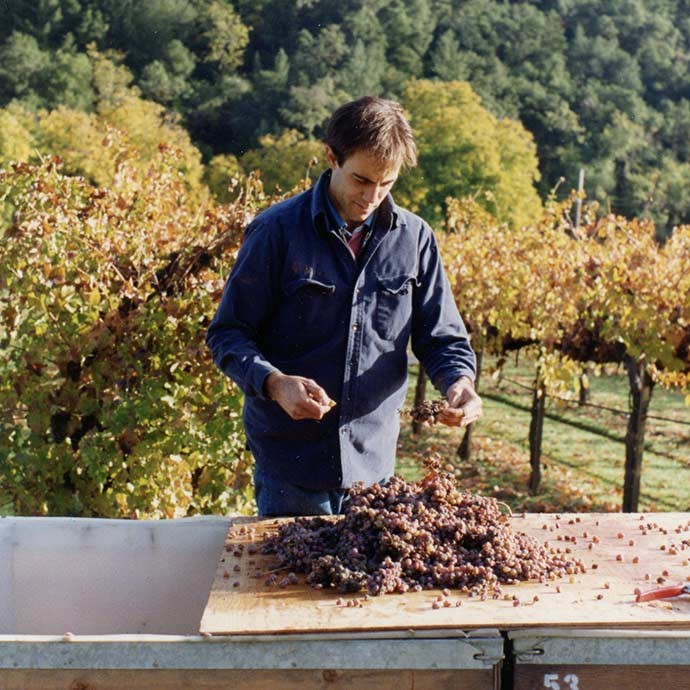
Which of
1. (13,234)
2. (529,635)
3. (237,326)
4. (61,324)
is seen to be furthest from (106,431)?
(529,635)

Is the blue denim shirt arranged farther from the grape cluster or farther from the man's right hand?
the man's right hand

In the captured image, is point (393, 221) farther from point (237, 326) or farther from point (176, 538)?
point (176, 538)

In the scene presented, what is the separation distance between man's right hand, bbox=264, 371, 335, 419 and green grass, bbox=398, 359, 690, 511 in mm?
6474

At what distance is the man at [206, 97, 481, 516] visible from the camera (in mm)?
3094

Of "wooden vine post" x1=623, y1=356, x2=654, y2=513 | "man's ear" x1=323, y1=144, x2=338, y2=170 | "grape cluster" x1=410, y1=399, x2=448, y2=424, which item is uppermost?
"man's ear" x1=323, y1=144, x2=338, y2=170

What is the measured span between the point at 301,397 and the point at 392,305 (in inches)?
24.2

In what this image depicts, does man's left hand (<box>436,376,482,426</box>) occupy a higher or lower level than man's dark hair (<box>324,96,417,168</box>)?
lower

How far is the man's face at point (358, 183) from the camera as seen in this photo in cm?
296

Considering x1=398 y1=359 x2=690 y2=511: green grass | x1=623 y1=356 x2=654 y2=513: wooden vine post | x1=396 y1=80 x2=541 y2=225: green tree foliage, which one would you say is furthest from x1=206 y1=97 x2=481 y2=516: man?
x1=396 y1=80 x2=541 y2=225: green tree foliage

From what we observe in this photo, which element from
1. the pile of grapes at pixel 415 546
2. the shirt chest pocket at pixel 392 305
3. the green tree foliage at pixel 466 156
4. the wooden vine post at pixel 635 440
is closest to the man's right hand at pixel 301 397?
the pile of grapes at pixel 415 546

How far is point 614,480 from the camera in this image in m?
11.2

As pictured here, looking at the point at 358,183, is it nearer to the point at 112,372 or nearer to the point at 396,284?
the point at 396,284

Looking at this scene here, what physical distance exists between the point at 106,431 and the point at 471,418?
2.53m

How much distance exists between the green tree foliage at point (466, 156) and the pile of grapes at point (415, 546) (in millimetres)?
53240
